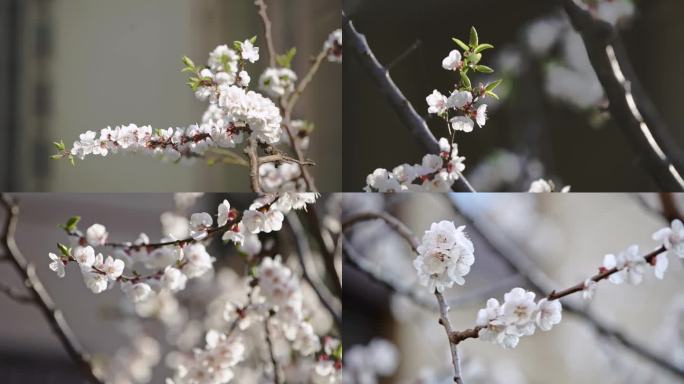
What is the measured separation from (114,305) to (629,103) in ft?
4.29

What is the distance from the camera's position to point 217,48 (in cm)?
138

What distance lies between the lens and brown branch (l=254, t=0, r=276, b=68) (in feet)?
4.63

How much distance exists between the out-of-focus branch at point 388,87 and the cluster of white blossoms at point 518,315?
12.6 inches

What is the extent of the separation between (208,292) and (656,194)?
1.20 m

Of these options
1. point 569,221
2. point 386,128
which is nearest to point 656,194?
point 569,221

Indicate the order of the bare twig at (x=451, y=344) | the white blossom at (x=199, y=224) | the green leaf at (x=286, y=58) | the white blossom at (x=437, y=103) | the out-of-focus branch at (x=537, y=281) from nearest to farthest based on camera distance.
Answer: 1. the bare twig at (x=451, y=344)
2. the white blossom at (x=199, y=224)
3. the white blossom at (x=437, y=103)
4. the green leaf at (x=286, y=58)
5. the out-of-focus branch at (x=537, y=281)

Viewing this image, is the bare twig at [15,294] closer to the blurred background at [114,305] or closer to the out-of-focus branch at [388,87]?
the blurred background at [114,305]

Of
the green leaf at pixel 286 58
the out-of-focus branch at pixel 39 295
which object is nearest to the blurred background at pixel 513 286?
the green leaf at pixel 286 58

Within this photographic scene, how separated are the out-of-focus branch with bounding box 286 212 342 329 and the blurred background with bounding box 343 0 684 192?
0.25 metres

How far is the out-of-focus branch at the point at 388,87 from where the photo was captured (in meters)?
1.32

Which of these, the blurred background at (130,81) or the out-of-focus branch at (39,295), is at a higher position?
the blurred background at (130,81)

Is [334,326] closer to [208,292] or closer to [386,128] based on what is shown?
[386,128]

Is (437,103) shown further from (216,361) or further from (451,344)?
(216,361)

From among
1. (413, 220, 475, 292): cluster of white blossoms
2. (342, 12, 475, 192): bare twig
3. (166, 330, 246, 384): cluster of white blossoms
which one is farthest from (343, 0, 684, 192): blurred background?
(166, 330, 246, 384): cluster of white blossoms
